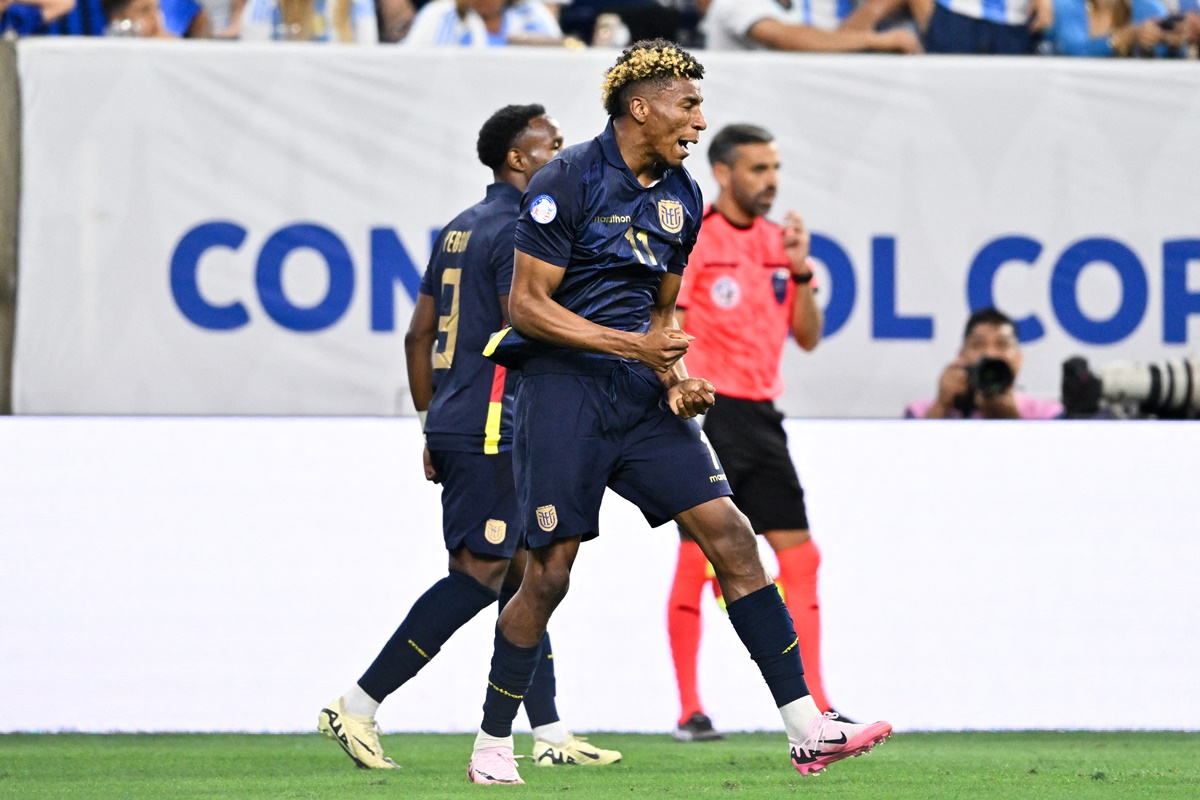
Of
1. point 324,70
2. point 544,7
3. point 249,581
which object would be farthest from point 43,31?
point 249,581

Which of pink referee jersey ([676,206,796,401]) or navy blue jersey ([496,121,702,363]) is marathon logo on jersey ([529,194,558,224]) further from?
pink referee jersey ([676,206,796,401])

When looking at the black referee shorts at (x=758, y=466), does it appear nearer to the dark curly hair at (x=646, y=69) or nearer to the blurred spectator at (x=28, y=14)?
the dark curly hair at (x=646, y=69)

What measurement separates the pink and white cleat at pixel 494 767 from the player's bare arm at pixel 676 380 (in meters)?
1.10

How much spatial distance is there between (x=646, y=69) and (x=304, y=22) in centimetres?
459

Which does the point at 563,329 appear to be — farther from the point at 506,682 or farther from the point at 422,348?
the point at 422,348

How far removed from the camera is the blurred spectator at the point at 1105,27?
888 centimetres

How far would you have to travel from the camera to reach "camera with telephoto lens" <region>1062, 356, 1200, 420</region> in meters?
7.61

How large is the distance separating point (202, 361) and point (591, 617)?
228 cm

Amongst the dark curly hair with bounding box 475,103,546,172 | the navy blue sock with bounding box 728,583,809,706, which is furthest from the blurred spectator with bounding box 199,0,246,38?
the navy blue sock with bounding box 728,583,809,706

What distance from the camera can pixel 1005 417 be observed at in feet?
25.5

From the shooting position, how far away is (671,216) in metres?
4.63

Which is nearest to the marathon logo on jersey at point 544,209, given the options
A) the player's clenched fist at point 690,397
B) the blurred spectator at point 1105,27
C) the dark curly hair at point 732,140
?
the player's clenched fist at point 690,397

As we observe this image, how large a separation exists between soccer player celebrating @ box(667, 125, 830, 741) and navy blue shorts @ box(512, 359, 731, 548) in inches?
69.7

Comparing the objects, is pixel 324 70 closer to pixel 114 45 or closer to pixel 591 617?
pixel 114 45
